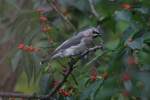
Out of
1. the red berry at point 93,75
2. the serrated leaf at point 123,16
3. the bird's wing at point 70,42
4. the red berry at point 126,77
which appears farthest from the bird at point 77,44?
the red berry at point 126,77

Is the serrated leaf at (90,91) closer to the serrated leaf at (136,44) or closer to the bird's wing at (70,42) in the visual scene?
the serrated leaf at (136,44)

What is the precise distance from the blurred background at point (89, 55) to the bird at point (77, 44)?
0.05 m

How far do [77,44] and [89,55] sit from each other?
105 mm

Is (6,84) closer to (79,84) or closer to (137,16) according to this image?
(79,84)

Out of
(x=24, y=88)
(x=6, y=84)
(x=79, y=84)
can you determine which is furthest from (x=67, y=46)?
(x=24, y=88)

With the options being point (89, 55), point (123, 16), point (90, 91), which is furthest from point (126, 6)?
point (89, 55)

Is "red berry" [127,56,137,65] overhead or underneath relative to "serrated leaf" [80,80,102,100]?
overhead

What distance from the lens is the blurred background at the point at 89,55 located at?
→ 2.98 meters

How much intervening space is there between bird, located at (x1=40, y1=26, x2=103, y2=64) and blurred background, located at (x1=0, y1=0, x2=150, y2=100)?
0.05 m

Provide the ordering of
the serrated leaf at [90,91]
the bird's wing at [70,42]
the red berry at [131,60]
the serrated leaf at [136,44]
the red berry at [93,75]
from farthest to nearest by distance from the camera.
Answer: the bird's wing at [70,42] → the red berry at [93,75] → the serrated leaf at [90,91] → the red berry at [131,60] → the serrated leaf at [136,44]

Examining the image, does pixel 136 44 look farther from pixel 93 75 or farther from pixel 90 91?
pixel 93 75

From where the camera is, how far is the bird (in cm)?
365

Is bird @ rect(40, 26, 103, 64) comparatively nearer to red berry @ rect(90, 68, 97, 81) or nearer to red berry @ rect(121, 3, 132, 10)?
red berry @ rect(90, 68, 97, 81)

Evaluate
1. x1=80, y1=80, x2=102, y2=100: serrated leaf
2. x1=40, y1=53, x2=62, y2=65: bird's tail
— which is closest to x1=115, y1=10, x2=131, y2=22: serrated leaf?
x1=80, y1=80, x2=102, y2=100: serrated leaf
